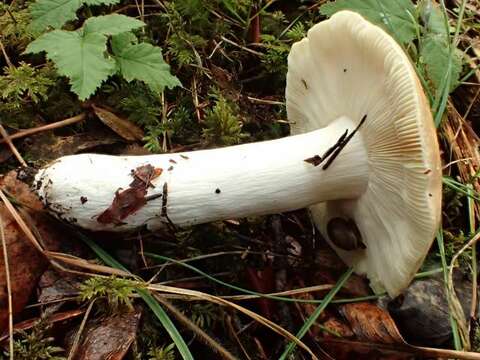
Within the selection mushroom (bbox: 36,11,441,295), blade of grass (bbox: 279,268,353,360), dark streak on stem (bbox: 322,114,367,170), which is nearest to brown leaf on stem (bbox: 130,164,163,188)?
mushroom (bbox: 36,11,441,295)

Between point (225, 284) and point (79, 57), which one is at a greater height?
point (79, 57)

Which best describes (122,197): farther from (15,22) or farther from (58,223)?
(15,22)

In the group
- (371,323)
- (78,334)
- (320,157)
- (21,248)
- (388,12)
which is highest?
(388,12)

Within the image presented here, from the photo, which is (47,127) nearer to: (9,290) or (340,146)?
(9,290)

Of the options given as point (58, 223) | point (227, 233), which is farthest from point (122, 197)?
point (227, 233)

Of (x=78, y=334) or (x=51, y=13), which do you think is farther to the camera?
(x=51, y=13)

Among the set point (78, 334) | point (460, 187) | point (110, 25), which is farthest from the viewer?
point (460, 187)

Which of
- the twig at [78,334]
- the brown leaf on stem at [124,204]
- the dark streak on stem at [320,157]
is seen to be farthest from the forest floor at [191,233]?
the dark streak on stem at [320,157]

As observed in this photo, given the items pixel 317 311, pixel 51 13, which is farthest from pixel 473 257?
pixel 51 13
